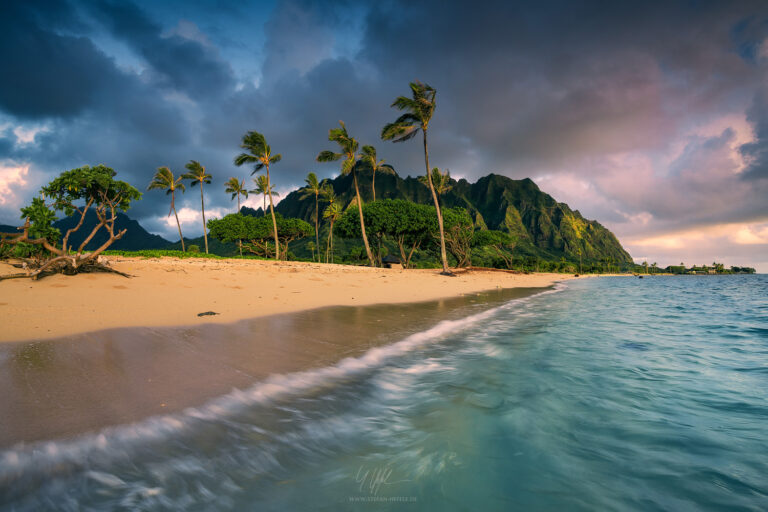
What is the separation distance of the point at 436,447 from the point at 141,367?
3369 mm

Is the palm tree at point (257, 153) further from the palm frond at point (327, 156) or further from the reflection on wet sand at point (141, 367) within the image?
the reflection on wet sand at point (141, 367)

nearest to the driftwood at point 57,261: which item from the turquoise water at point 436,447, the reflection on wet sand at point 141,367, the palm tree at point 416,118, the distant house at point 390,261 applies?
the reflection on wet sand at point 141,367

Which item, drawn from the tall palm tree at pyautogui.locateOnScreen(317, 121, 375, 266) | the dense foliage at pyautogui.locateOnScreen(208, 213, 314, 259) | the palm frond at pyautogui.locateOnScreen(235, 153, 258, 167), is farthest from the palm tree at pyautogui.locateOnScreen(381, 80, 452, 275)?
the dense foliage at pyautogui.locateOnScreen(208, 213, 314, 259)

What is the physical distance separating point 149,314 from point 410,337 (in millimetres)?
5280

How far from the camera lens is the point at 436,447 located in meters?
2.63

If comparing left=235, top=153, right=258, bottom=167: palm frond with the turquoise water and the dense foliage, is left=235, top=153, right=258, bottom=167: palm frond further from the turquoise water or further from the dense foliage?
the turquoise water

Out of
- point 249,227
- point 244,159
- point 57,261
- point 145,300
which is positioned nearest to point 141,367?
point 145,300

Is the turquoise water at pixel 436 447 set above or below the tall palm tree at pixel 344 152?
below

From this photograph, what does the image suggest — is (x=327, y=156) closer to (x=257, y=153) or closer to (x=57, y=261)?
(x=257, y=153)

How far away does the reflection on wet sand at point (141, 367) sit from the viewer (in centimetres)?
256

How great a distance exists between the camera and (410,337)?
628cm

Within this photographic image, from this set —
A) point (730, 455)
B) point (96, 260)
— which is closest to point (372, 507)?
point (730, 455)

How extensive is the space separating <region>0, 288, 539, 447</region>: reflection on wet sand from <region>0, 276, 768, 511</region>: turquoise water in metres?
0.30

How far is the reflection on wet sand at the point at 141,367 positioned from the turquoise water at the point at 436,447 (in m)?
0.30
